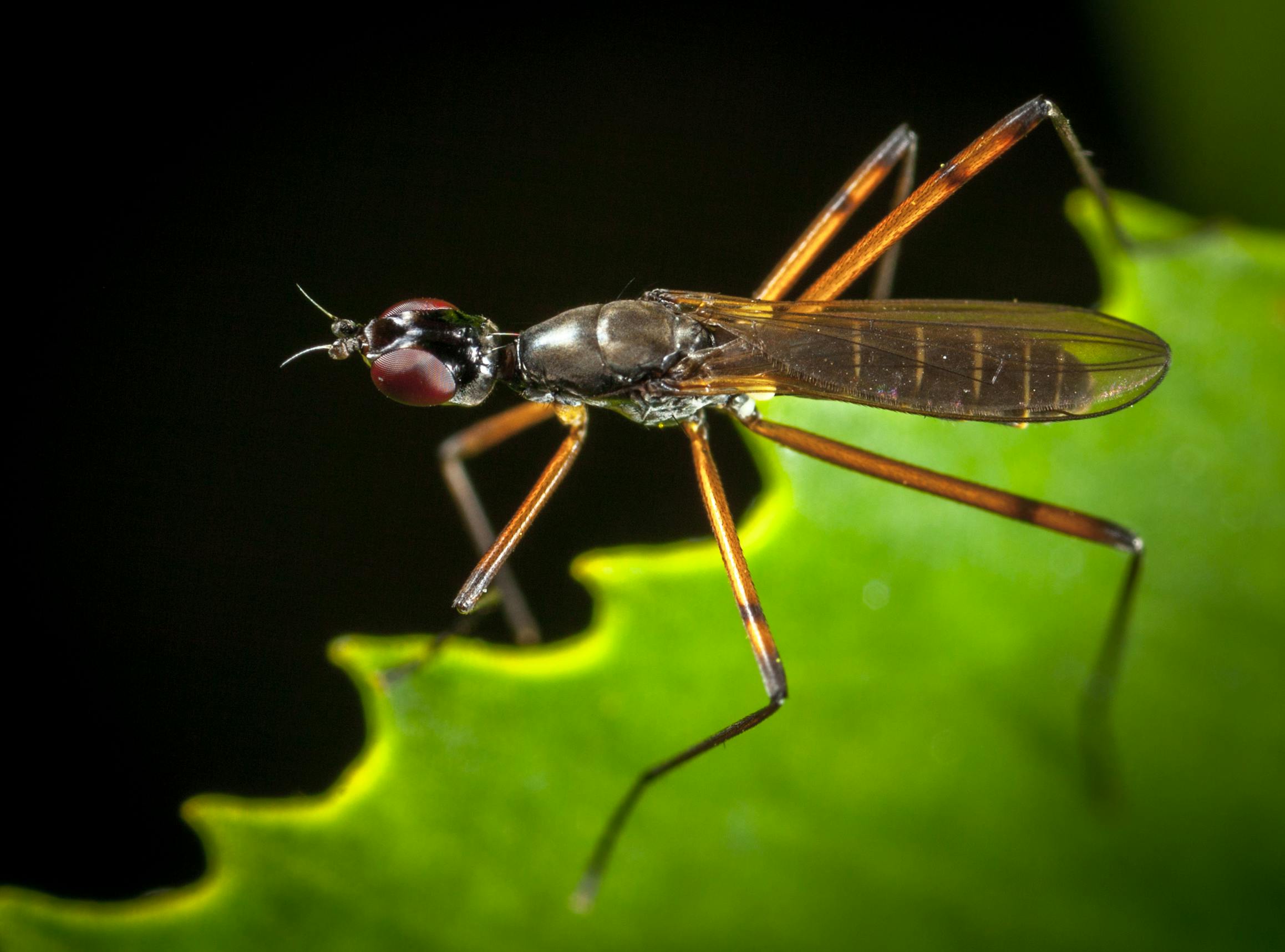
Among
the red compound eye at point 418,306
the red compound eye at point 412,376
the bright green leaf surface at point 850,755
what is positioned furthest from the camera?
the red compound eye at point 418,306

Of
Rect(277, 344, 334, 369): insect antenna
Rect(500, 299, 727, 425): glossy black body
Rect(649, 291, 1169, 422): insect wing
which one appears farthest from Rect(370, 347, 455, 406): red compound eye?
Rect(649, 291, 1169, 422): insect wing

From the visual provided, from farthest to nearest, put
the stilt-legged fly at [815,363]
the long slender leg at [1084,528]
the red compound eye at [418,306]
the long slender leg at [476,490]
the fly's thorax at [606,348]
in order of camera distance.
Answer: the long slender leg at [476,490] → the fly's thorax at [606,348] → the red compound eye at [418,306] → the stilt-legged fly at [815,363] → the long slender leg at [1084,528]

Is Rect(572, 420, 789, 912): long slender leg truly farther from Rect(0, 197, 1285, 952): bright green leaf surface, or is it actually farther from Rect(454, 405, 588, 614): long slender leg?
Rect(454, 405, 588, 614): long slender leg

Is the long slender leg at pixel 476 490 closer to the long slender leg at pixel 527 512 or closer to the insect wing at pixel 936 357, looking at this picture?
the long slender leg at pixel 527 512

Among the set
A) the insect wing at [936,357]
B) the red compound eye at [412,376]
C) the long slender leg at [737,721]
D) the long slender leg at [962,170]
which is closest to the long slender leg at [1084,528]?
the insect wing at [936,357]

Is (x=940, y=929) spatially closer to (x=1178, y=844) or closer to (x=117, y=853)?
(x=1178, y=844)

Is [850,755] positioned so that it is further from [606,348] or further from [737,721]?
[606,348]
